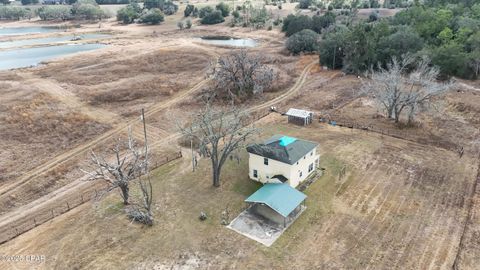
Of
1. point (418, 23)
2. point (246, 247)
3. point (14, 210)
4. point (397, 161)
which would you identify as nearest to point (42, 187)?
point (14, 210)

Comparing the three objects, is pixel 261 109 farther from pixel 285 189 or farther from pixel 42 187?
pixel 42 187

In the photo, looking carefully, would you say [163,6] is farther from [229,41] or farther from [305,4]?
[229,41]

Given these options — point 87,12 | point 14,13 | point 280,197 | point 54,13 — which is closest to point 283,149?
point 280,197

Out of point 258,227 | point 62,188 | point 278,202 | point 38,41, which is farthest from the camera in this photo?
point 38,41

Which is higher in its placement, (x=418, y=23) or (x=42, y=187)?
(x=418, y=23)

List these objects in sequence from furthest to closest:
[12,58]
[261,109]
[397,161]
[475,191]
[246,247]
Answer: [12,58] → [261,109] → [397,161] → [475,191] → [246,247]

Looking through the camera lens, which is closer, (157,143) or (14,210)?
(14,210)
